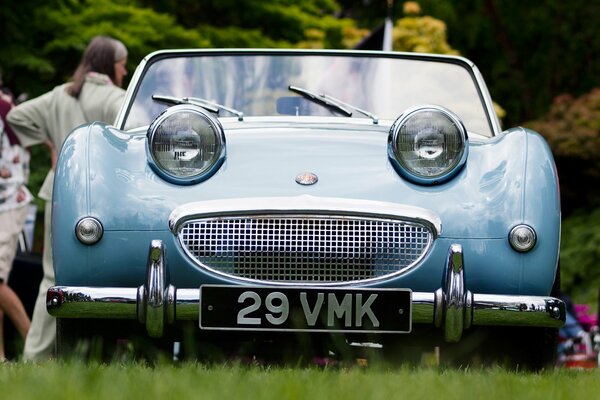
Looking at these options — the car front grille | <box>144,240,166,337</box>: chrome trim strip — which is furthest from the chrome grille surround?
<box>144,240,166,337</box>: chrome trim strip

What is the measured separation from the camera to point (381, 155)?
455cm

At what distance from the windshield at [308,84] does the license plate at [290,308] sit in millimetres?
1528

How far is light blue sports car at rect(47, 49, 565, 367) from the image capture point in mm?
4148

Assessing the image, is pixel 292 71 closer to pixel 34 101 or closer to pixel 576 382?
pixel 34 101

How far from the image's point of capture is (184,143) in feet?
14.5

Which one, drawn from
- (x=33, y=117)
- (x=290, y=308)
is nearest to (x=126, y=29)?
(x=33, y=117)

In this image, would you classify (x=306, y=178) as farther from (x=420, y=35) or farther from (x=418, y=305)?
(x=420, y=35)

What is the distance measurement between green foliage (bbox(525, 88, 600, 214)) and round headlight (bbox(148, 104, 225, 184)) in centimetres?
1417

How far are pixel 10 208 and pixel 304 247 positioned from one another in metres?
2.98

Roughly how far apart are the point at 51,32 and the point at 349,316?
12029 millimetres

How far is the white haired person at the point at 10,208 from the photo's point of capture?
6680 mm

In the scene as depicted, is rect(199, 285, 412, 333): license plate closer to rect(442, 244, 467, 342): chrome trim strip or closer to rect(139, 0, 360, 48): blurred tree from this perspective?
rect(442, 244, 467, 342): chrome trim strip

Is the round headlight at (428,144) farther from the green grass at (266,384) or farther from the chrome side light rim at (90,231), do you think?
the chrome side light rim at (90,231)

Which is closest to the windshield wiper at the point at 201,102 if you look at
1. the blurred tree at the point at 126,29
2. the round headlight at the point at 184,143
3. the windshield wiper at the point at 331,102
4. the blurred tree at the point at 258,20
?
the windshield wiper at the point at 331,102
